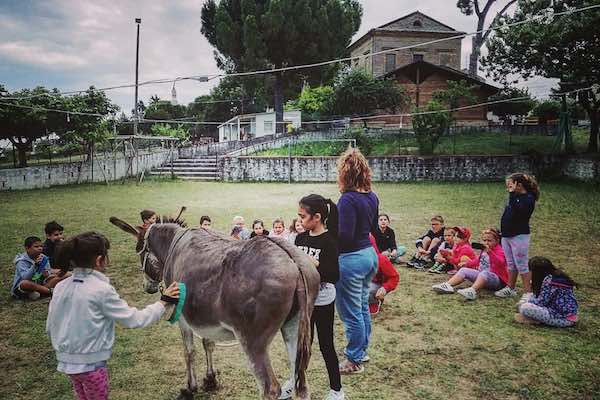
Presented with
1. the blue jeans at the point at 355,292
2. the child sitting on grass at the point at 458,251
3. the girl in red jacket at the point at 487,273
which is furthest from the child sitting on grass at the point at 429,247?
the blue jeans at the point at 355,292

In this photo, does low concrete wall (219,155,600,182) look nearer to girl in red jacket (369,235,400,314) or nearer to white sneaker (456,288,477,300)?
white sneaker (456,288,477,300)

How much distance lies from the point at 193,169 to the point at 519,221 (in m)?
22.5

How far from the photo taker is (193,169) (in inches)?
1001

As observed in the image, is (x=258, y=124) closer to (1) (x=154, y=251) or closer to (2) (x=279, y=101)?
(2) (x=279, y=101)

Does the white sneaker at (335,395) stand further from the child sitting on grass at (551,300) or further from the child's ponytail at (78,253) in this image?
the child sitting on grass at (551,300)

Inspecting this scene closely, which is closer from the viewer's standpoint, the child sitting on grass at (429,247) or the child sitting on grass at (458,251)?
the child sitting on grass at (458,251)

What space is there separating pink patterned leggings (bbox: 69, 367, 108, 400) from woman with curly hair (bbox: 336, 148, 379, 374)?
6.69 feet

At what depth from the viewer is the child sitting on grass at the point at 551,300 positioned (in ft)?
15.5

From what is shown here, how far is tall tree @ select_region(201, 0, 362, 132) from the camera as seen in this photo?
1176 inches

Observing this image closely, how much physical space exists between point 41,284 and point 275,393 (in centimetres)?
507

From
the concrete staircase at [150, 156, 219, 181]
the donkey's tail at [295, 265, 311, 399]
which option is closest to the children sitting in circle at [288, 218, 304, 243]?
the donkey's tail at [295, 265, 311, 399]

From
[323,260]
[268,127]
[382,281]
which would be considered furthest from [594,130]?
[268,127]

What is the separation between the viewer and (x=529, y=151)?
2020 centimetres

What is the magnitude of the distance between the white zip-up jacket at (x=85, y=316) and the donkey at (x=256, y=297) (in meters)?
0.64
